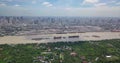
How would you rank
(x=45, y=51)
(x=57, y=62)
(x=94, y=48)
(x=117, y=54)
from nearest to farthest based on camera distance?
(x=57, y=62) < (x=117, y=54) < (x=45, y=51) < (x=94, y=48)

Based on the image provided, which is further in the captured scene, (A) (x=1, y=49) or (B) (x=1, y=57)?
(A) (x=1, y=49)

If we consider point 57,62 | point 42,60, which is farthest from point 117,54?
point 42,60

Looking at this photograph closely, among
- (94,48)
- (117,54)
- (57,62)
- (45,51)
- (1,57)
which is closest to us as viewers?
(57,62)

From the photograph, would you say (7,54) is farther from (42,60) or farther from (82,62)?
(82,62)

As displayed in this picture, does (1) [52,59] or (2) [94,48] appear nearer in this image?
(1) [52,59]

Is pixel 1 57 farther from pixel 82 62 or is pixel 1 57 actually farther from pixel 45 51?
pixel 82 62

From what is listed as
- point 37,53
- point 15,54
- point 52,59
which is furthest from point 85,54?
point 15,54
